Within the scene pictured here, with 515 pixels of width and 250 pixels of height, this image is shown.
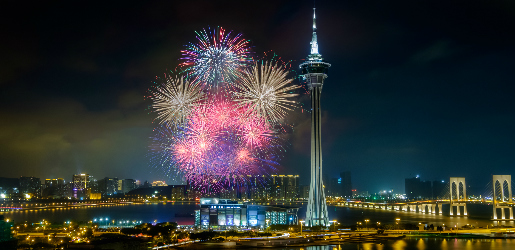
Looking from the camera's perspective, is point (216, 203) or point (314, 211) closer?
point (314, 211)

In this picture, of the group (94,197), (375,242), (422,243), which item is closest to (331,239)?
(375,242)

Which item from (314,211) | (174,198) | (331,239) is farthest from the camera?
(174,198)

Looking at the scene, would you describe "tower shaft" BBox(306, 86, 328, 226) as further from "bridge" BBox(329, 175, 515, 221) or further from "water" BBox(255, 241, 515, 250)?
"bridge" BBox(329, 175, 515, 221)

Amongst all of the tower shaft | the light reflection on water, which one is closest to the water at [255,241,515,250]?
the light reflection on water

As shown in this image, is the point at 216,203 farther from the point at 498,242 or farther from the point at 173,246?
the point at 498,242

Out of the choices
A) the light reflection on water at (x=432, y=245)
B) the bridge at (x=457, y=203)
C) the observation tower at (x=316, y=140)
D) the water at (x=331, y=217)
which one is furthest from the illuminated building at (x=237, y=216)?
the bridge at (x=457, y=203)

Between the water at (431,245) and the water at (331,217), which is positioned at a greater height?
the water at (431,245)

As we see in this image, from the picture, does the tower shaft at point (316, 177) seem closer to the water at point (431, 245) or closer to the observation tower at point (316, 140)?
the observation tower at point (316, 140)

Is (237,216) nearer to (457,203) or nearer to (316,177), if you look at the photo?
(316,177)

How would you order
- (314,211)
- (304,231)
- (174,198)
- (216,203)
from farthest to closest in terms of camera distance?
(174,198) → (216,203) → (314,211) → (304,231)
